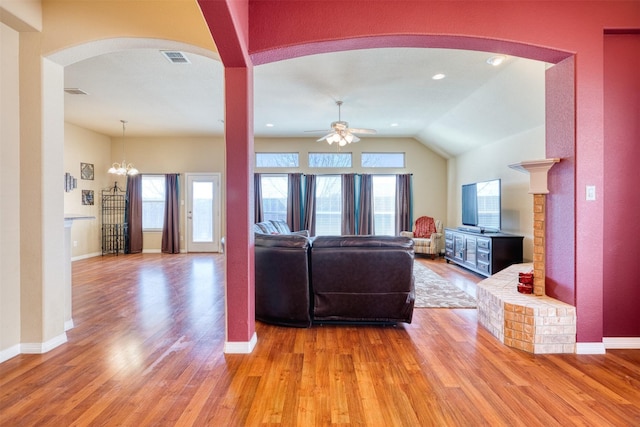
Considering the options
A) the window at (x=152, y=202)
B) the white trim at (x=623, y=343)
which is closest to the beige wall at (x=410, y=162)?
the window at (x=152, y=202)

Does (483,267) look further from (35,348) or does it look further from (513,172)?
(35,348)

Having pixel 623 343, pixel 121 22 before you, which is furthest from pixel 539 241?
pixel 121 22

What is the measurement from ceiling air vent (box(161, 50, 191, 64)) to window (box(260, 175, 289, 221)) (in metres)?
4.24

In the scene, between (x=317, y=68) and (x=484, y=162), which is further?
(x=484, y=162)

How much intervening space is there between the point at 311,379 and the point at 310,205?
5.84 metres

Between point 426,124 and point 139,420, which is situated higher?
point 426,124

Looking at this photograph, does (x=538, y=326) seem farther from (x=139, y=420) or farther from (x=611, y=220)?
(x=139, y=420)

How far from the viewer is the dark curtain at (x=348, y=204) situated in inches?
305

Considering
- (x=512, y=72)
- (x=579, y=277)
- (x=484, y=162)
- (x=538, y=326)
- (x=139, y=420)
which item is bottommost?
(x=139, y=420)

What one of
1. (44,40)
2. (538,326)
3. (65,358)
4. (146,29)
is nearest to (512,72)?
(538,326)

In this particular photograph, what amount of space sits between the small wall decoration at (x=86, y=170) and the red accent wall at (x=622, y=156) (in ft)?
29.2

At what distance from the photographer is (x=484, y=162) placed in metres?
6.18

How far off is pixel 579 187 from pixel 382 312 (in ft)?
6.34

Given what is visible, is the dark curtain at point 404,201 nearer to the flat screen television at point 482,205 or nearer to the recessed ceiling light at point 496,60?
the flat screen television at point 482,205
